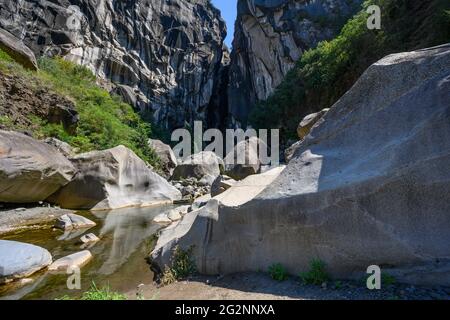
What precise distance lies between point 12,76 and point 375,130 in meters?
19.4

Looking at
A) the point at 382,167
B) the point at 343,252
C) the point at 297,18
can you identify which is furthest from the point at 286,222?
the point at 297,18

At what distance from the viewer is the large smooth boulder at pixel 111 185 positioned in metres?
14.0

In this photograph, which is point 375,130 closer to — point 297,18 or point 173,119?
point 297,18

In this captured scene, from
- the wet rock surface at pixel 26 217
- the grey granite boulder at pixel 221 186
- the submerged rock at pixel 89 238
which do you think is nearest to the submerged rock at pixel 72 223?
the wet rock surface at pixel 26 217

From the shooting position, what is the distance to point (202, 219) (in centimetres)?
588

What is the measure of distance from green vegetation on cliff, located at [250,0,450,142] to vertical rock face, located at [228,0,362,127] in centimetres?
669

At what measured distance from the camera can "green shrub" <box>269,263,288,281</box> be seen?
Answer: 4519 mm

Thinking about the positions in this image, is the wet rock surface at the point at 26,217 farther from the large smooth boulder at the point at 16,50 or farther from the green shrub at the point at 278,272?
the large smooth boulder at the point at 16,50

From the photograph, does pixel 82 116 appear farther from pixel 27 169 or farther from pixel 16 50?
pixel 27 169

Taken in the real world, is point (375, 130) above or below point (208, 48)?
below

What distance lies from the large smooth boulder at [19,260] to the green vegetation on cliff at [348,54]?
1750 cm

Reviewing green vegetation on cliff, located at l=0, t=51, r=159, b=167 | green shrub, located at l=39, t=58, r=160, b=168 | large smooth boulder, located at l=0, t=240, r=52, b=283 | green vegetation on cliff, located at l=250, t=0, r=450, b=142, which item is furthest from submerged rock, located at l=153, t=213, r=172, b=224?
green vegetation on cliff, located at l=250, t=0, r=450, b=142

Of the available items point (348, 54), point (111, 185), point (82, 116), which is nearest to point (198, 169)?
point (82, 116)

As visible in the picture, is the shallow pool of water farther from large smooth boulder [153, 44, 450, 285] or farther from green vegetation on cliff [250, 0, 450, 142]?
green vegetation on cliff [250, 0, 450, 142]
